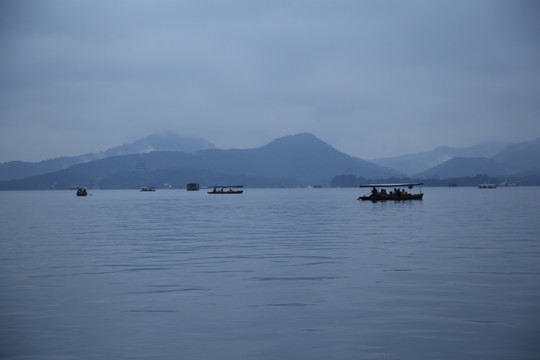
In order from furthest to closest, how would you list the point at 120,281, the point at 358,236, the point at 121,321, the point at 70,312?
the point at 358,236
the point at 120,281
the point at 70,312
the point at 121,321

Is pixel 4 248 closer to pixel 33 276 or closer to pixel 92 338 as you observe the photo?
pixel 33 276

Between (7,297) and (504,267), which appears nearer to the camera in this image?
(7,297)

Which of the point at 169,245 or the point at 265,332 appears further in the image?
the point at 169,245

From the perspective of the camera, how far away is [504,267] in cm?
3147

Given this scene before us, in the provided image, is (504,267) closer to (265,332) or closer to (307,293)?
(307,293)

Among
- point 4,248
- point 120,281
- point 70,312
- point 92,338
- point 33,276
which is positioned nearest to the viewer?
point 92,338

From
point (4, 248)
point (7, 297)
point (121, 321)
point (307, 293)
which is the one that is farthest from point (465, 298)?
point (4, 248)

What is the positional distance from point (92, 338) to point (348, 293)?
10990mm

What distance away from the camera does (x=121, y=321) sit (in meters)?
19.7

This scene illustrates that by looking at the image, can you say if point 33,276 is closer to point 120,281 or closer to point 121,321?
point 120,281

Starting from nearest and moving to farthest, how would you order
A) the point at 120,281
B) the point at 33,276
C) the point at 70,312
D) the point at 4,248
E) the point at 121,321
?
1. the point at 121,321
2. the point at 70,312
3. the point at 120,281
4. the point at 33,276
5. the point at 4,248

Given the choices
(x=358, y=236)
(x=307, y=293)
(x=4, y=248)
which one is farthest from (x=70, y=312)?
(x=358, y=236)

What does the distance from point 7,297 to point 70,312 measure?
4957 mm

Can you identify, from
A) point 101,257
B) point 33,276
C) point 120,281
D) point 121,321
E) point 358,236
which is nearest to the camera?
point 121,321
